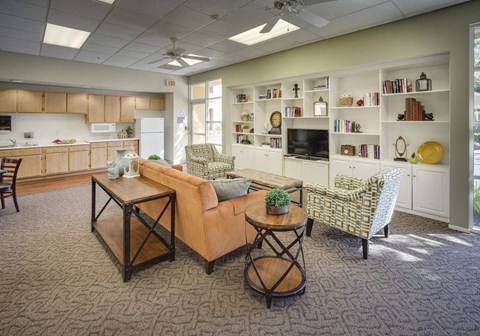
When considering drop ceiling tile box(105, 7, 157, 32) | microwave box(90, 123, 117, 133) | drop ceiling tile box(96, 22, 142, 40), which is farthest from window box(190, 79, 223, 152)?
drop ceiling tile box(105, 7, 157, 32)

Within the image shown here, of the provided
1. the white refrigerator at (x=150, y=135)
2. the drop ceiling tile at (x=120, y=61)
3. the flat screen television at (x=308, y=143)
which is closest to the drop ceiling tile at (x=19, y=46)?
the drop ceiling tile at (x=120, y=61)

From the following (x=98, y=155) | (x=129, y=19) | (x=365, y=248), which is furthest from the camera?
(x=98, y=155)

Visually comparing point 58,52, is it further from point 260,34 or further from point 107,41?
point 260,34

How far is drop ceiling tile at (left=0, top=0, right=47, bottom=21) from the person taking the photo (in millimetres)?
3750

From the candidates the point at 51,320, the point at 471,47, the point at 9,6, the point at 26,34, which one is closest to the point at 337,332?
the point at 51,320

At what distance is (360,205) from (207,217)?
1.67m

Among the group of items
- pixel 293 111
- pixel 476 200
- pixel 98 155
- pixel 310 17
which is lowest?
pixel 476 200

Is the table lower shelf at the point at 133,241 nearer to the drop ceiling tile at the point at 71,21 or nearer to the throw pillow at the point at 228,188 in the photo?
the throw pillow at the point at 228,188

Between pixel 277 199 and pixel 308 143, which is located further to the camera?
pixel 308 143

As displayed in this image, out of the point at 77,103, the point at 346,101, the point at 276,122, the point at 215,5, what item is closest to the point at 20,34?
the point at 77,103

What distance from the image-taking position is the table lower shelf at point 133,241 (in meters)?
2.88

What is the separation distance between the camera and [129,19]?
169 inches

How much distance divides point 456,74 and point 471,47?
355 millimetres

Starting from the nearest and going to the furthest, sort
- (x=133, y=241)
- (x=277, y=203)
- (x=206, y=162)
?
(x=277, y=203) < (x=133, y=241) < (x=206, y=162)
